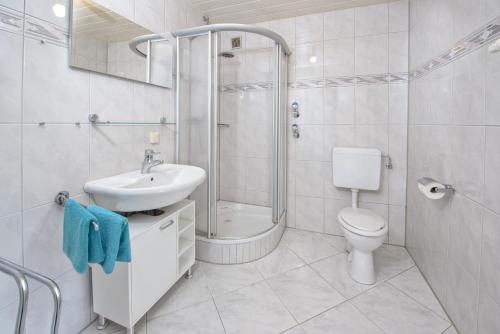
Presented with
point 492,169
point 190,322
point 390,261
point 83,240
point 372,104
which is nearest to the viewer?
point 83,240

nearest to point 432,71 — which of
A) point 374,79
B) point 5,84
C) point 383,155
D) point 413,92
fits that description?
point 413,92

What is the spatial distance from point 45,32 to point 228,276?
177 centimetres

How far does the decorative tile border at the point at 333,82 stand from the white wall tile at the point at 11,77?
4.54 ft

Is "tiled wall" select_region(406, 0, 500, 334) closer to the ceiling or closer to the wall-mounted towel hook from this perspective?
the ceiling

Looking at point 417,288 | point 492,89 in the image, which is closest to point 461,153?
point 492,89

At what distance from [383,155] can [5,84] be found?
2.60 m

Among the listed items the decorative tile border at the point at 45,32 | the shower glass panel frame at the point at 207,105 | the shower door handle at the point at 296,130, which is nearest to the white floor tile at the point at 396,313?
the shower glass panel frame at the point at 207,105

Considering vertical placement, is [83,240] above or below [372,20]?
below

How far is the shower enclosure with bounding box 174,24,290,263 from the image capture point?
6.25 ft

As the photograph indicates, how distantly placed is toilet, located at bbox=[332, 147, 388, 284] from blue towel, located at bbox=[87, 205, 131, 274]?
147 cm

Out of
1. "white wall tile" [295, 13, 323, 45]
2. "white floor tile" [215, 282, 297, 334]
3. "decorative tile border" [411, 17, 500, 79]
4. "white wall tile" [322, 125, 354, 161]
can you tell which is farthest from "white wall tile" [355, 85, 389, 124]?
"white floor tile" [215, 282, 297, 334]

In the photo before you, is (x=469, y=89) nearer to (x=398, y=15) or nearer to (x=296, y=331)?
(x=398, y=15)

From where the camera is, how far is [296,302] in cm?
156

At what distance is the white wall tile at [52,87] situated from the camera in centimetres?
105
